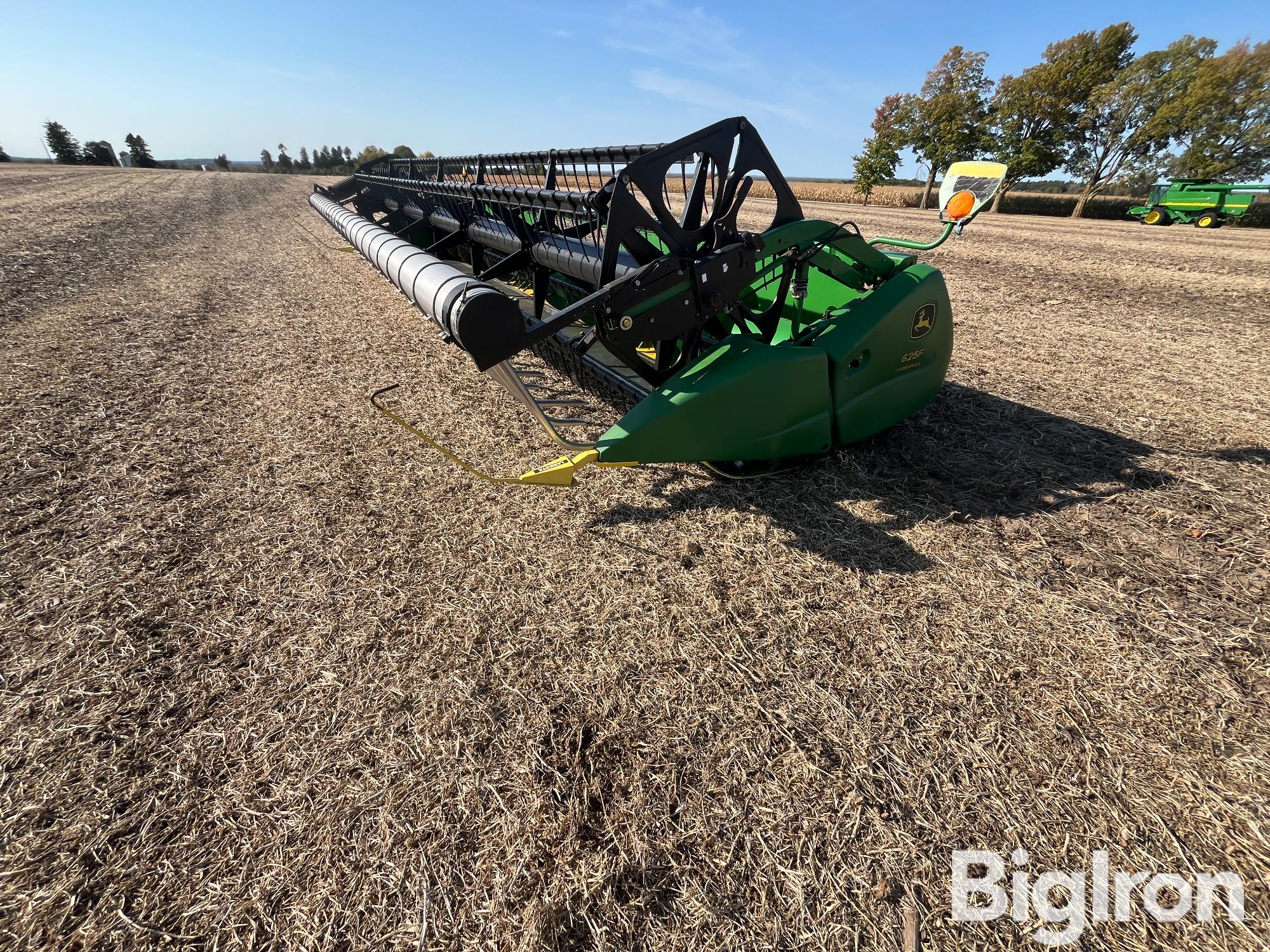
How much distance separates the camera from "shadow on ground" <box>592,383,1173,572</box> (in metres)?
3.08

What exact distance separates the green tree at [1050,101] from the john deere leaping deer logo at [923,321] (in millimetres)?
36730

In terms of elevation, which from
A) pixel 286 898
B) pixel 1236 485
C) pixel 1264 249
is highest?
pixel 1264 249

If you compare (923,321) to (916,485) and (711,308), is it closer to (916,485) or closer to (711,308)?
(916,485)

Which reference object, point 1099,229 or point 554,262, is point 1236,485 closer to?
point 554,262

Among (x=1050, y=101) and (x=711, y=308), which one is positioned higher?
(x=1050, y=101)

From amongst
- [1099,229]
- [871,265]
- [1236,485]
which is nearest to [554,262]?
[871,265]

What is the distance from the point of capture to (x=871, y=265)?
3736 mm

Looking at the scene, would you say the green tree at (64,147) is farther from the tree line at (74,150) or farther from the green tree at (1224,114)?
the green tree at (1224,114)

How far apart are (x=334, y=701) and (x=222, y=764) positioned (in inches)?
14.5

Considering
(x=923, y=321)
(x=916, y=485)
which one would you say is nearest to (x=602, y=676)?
(x=916, y=485)

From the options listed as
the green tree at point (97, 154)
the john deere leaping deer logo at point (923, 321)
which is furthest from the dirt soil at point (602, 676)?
the green tree at point (97, 154)

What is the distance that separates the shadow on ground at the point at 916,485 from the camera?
308 cm

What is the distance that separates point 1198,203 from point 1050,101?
46.9 feet

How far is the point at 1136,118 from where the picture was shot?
1262 inches
